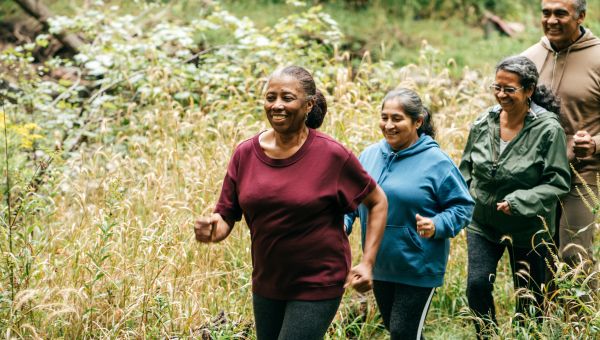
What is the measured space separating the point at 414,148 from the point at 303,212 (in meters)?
1.06

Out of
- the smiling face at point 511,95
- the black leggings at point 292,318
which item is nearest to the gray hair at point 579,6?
the smiling face at point 511,95

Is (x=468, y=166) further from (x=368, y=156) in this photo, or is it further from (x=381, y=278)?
(x=381, y=278)

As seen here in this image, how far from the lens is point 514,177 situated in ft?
13.8

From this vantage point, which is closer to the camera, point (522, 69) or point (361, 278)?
point (361, 278)

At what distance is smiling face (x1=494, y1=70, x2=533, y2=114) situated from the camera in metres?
4.17

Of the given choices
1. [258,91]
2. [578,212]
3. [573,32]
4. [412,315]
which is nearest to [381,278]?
[412,315]

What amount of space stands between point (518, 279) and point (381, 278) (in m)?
1.13

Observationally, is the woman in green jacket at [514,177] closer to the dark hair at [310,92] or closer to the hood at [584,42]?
the hood at [584,42]

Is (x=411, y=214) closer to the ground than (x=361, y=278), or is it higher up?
closer to the ground

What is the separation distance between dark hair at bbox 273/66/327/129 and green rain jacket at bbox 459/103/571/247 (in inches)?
49.6

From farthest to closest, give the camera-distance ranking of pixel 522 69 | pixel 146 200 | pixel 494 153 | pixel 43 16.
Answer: pixel 43 16 → pixel 146 200 → pixel 494 153 → pixel 522 69

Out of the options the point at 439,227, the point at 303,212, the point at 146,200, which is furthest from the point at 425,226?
the point at 146,200

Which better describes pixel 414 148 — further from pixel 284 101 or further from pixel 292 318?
pixel 292 318

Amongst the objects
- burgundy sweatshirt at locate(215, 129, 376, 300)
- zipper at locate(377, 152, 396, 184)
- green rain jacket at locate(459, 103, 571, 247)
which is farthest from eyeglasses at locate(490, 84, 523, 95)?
burgundy sweatshirt at locate(215, 129, 376, 300)
